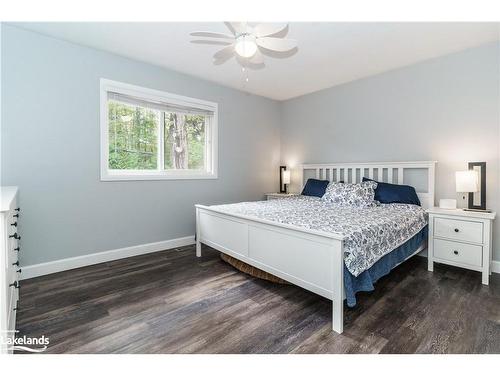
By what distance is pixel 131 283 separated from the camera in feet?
8.18

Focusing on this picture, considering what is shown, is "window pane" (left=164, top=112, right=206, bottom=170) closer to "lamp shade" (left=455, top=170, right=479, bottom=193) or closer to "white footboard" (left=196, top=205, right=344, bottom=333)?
"white footboard" (left=196, top=205, right=344, bottom=333)

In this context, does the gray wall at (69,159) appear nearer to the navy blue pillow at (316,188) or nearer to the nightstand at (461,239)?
the navy blue pillow at (316,188)

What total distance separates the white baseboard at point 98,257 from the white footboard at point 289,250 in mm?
890

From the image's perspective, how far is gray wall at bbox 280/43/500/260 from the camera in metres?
2.80

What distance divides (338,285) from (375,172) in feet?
8.30

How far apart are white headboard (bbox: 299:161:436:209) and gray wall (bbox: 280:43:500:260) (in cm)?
14

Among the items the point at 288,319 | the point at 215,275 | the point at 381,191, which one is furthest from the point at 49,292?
the point at 381,191

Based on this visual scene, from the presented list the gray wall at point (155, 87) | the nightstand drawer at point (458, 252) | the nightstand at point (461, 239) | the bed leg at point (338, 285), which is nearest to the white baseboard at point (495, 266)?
the gray wall at point (155, 87)

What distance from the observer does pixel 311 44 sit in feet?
9.04

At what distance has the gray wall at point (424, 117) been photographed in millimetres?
2797

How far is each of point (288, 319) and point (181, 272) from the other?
1379 millimetres

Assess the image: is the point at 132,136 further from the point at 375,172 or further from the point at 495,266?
the point at 495,266

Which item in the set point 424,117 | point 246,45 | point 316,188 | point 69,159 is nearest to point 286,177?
point 316,188

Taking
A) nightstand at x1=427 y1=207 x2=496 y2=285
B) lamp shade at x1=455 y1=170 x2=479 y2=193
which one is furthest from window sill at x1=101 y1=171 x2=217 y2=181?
lamp shade at x1=455 y1=170 x2=479 y2=193
